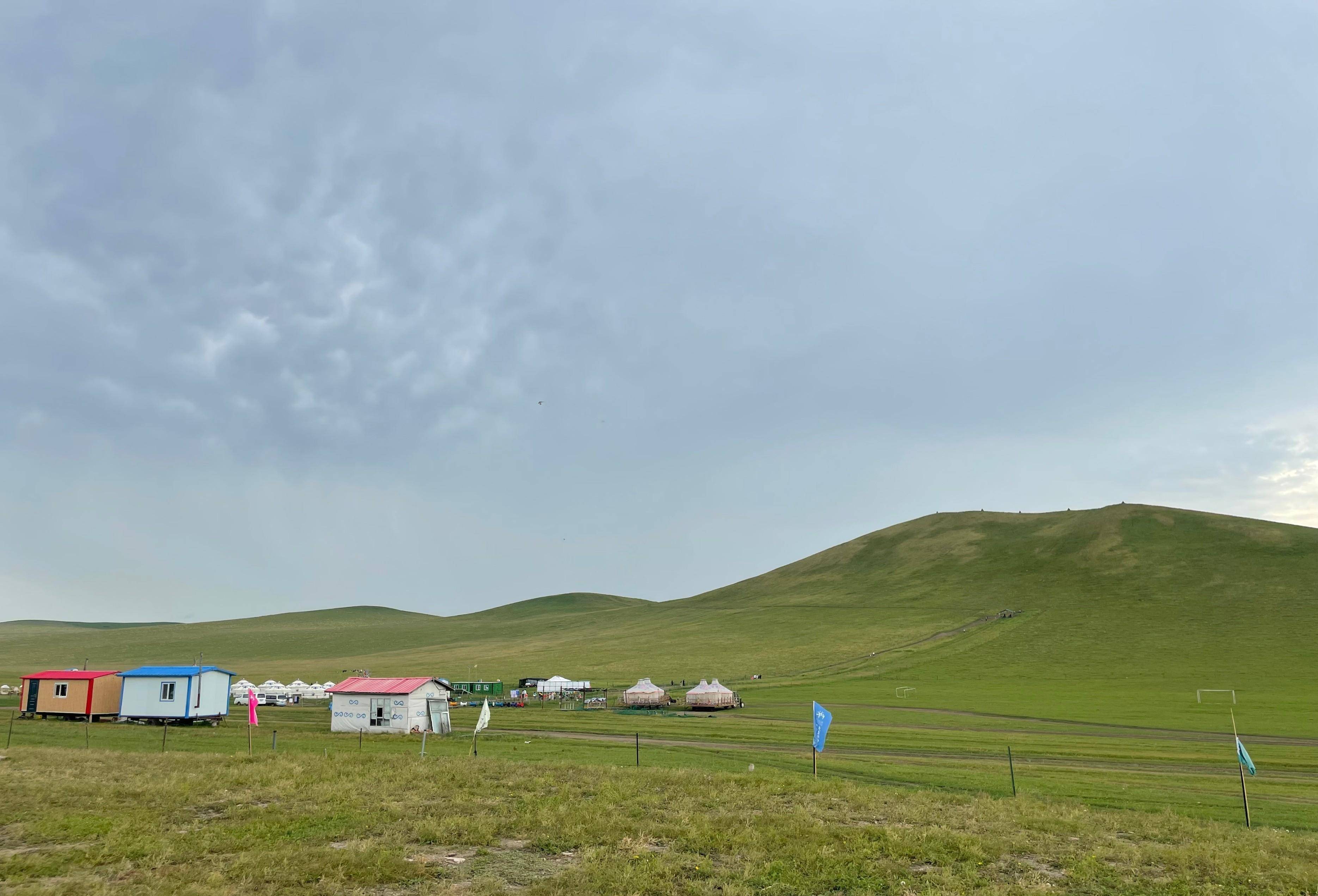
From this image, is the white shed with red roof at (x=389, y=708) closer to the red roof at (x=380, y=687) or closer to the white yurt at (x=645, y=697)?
the red roof at (x=380, y=687)

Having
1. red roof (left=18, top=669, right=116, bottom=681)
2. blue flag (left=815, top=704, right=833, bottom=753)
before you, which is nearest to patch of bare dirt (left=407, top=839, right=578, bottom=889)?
blue flag (left=815, top=704, right=833, bottom=753)

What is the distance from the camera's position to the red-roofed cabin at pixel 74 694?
185 feet

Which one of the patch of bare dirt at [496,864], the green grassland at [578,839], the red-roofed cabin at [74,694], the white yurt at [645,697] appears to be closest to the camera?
the green grassland at [578,839]

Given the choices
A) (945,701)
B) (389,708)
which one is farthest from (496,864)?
(945,701)

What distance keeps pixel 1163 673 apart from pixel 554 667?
79.8 meters

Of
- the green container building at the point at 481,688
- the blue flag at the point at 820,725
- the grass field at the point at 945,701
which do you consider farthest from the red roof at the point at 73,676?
the blue flag at the point at 820,725

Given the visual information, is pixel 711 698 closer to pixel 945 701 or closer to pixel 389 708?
pixel 945 701

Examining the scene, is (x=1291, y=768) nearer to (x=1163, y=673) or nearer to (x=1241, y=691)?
(x=1241, y=691)

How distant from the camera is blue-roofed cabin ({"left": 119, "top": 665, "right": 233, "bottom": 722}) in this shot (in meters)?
56.2

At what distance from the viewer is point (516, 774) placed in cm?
2839

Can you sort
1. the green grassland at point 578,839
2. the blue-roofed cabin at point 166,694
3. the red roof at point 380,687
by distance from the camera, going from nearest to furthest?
the green grassland at point 578,839, the red roof at point 380,687, the blue-roofed cabin at point 166,694

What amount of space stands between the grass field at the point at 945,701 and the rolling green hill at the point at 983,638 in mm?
768

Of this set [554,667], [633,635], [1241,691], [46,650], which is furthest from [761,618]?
[46,650]

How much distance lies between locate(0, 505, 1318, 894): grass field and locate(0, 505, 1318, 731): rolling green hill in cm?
77
